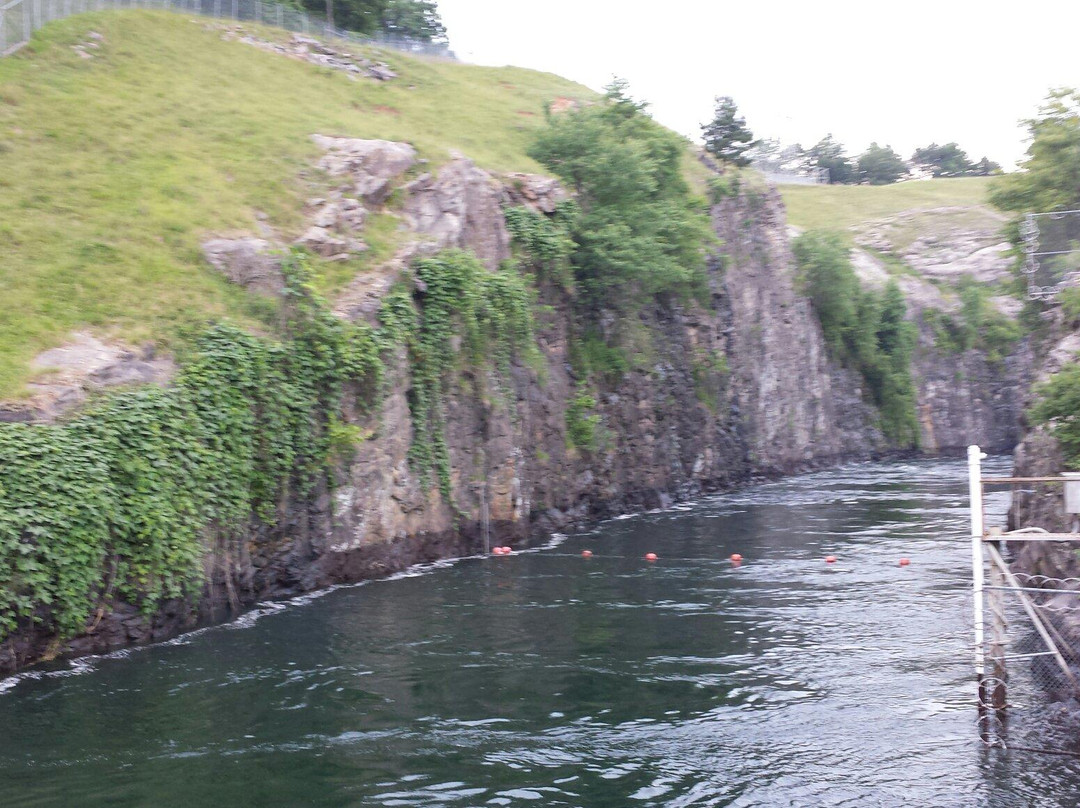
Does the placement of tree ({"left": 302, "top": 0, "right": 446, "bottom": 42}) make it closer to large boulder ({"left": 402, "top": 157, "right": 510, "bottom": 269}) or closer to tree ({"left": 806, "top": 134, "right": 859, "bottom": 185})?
large boulder ({"left": 402, "top": 157, "right": 510, "bottom": 269})

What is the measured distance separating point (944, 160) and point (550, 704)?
123108 millimetres

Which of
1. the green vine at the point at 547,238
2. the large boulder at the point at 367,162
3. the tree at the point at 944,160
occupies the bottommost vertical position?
the green vine at the point at 547,238

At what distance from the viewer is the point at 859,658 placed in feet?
48.8

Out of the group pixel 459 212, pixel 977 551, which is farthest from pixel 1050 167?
pixel 977 551

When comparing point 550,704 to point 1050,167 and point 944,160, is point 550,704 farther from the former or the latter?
point 944,160

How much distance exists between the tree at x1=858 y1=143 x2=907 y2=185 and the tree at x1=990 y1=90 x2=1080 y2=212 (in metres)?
→ 84.4

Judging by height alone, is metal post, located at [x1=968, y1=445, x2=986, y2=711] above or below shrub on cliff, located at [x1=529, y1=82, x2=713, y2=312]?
below

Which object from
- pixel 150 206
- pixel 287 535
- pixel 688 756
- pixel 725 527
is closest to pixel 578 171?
pixel 725 527

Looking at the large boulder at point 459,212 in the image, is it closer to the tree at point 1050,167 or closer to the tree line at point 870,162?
the tree at point 1050,167

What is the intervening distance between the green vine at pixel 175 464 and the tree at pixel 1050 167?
2239 cm

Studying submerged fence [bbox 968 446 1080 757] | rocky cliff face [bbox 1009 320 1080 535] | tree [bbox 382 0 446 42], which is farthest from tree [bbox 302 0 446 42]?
submerged fence [bbox 968 446 1080 757]

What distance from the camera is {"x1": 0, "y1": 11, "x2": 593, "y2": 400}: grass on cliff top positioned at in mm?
18656

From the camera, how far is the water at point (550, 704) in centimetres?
1019

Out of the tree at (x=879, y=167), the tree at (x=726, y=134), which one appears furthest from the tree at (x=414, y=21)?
the tree at (x=879, y=167)
